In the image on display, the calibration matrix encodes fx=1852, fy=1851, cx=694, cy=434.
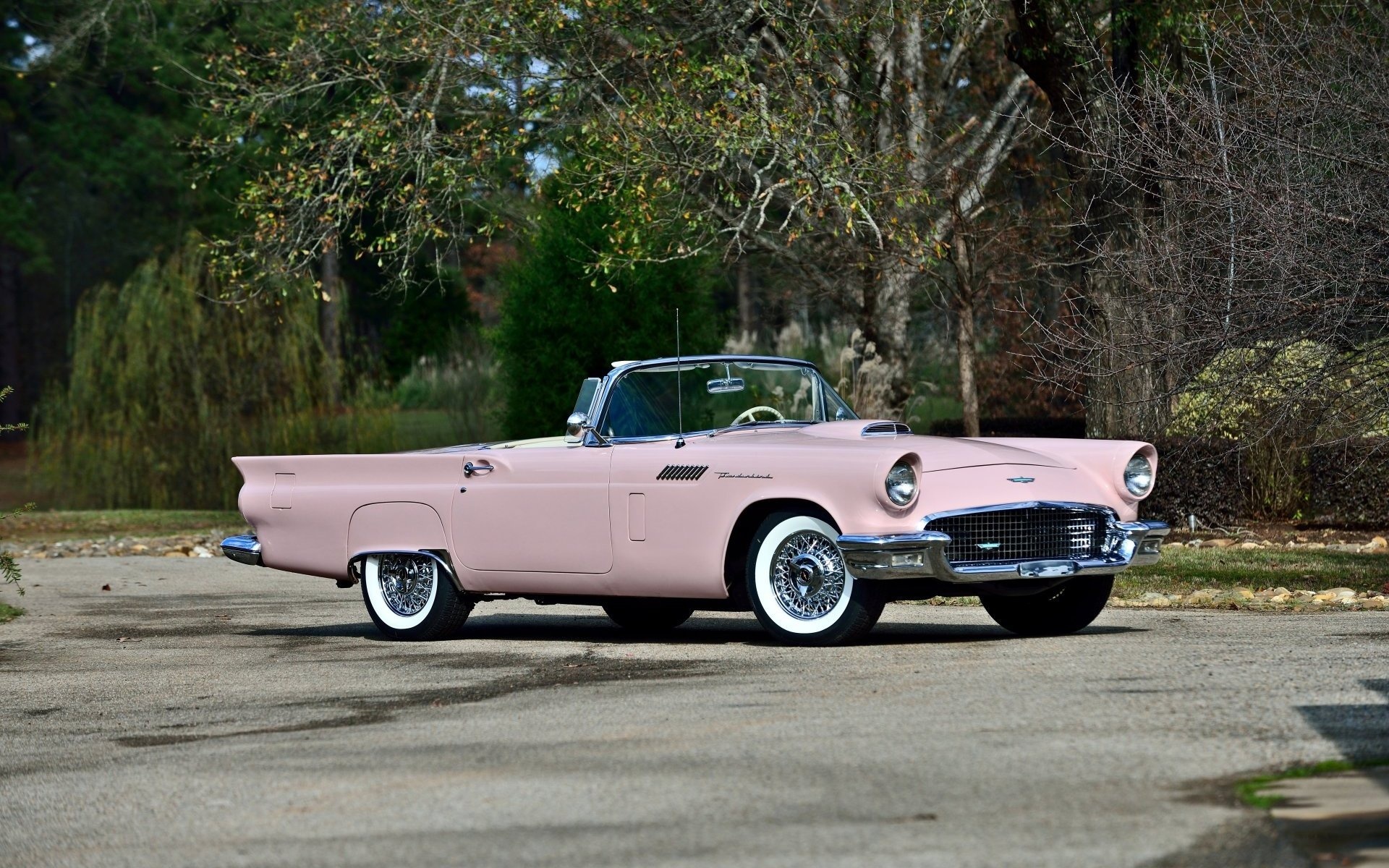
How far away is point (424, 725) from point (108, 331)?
64.8 ft

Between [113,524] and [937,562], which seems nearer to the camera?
[937,562]

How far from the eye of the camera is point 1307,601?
37.3 feet

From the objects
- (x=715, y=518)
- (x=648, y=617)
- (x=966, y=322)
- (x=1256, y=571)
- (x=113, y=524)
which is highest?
(x=966, y=322)

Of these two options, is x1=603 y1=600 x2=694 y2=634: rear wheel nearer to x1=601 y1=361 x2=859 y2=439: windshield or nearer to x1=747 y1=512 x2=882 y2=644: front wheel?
x1=601 y1=361 x2=859 y2=439: windshield

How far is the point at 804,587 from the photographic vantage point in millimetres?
8852

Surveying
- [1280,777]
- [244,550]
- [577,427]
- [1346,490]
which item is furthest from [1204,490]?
[1280,777]

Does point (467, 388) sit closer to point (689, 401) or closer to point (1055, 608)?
point (689, 401)

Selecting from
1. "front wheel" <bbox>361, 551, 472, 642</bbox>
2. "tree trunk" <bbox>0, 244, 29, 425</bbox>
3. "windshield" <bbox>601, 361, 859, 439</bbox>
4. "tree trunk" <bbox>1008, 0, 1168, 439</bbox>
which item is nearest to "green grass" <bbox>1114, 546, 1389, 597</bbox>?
"tree trunk" <bbox>1008, 0, 1168, 439</bbox>

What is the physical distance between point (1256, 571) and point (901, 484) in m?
5.66

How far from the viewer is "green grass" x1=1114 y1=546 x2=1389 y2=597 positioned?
1259cm

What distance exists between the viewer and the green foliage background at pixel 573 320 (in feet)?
74.1

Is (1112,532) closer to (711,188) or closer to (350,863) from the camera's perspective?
(350,863)

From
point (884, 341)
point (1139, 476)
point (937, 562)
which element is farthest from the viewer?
point (884, 341)

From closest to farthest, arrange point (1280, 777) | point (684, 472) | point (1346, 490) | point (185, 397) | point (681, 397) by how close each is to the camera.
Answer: point (1280, 777)
point (684, 472)
point (681, 397)
point (1346, 490)
point (185, 397)
